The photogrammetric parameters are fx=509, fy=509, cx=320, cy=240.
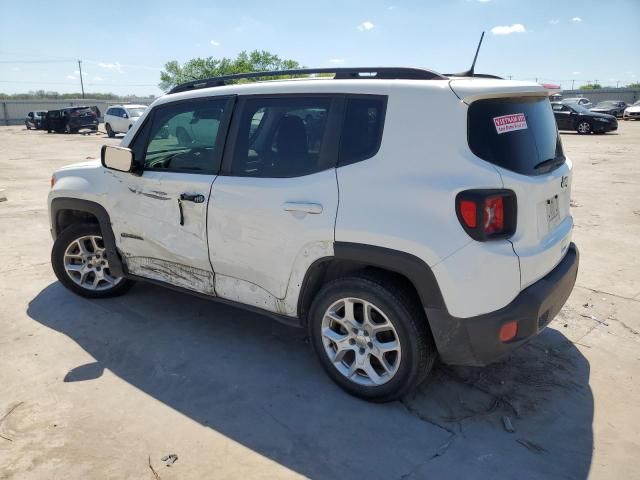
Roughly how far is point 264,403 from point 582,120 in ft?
79.3

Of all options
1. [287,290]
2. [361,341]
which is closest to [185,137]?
[287,290]

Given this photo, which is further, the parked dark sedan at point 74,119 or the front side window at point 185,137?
the parked dark sedan at point 74,119

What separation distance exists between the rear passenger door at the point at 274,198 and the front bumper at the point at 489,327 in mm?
798

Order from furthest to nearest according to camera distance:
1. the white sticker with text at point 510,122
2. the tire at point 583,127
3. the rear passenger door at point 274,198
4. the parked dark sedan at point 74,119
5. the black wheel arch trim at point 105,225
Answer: the parked dark sedan at point 74,119 < the tire at point 583,127 < the black wheel arch trim at point 105,225 < the rear passenger door at point 274,198 < the white sticker with text at point 510,122

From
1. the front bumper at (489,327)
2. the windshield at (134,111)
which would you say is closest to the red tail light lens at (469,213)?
the front bumper at (489,327)

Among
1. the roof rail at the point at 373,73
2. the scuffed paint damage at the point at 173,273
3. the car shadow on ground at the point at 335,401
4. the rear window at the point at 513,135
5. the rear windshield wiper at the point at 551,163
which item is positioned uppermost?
the roof rail at the point at 373,73

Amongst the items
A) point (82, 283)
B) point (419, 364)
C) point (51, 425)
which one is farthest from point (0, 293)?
point (419, 364)

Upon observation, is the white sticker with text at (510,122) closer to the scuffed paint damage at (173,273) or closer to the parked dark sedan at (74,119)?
the scuffed paint damage at (173,273)

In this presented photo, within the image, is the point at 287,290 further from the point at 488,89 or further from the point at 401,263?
the point at 488,89

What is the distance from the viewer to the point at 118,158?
382 cm

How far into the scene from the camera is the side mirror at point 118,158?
3.77 metres

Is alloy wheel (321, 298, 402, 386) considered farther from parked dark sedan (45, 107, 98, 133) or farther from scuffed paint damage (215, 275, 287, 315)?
parked dark sedan (45, 107, 98, 133)

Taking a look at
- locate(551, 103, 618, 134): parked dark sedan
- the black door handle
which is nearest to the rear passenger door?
the black door handle

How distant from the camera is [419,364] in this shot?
2.84 meters
